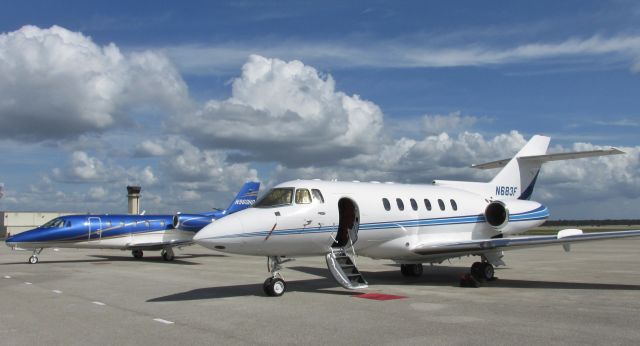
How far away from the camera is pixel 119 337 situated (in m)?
8.61

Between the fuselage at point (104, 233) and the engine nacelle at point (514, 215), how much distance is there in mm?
17198

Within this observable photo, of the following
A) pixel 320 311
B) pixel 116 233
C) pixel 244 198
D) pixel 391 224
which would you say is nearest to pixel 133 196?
pixel 244 198

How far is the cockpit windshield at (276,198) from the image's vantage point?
13.5 metres

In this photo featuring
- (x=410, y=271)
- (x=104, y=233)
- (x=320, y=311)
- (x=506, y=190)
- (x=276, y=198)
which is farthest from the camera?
(x=104, y=233)

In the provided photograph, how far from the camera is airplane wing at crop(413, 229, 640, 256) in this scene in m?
14.6

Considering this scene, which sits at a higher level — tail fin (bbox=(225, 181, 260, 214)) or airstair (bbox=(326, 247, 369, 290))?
tail fin (bbox=(225, 181, 260, 214))

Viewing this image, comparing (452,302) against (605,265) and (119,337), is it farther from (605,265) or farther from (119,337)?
(605,265)

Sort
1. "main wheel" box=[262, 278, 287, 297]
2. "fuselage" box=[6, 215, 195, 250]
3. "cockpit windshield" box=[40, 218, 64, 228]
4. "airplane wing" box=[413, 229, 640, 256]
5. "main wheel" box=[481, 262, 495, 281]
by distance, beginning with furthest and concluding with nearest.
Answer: "cockpit windshield" box=[40, 218, 64, 228], "fuselage" box=[6, 215, 195, 250], "main wheel" box=[481, 262, 495, 281], "airplane wing" box=[413, 229, 640, 256], "main wheel" box=[262, 278, 287, 297]

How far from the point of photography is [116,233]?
2869cm

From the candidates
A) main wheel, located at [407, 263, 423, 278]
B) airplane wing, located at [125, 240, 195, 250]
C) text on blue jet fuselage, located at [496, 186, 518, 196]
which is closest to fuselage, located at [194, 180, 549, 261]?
text on blue jet fuselage, located at [496, 186, 518, 196]

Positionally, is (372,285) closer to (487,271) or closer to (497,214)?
(487,271)

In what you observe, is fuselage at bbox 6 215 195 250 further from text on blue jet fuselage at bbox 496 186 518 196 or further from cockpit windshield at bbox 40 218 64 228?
text on blue jet fuselage at bbox 496 186 518 196

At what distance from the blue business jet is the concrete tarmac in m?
8.07

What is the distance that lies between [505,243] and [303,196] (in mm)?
5569
